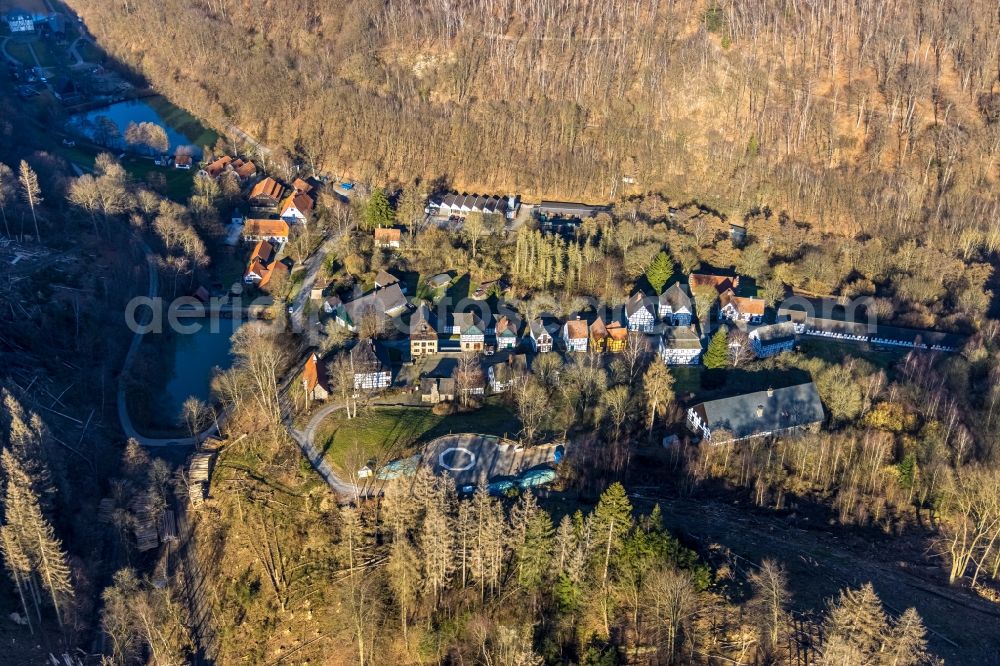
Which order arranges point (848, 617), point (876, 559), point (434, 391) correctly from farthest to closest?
point (434, 391) < point (876, 559) < point (848, 617)

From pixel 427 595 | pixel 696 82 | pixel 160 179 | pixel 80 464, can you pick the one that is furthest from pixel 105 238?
pixel 696 82

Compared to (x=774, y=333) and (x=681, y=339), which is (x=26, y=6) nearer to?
(x=681, y=339)

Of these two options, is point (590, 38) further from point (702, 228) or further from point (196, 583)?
point (196, 583)

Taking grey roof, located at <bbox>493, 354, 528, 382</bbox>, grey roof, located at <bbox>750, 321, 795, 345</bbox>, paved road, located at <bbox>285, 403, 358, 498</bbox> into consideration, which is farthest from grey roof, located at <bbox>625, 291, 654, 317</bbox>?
paved road, located at <bbox>285, 403, 358, 498</bbox>

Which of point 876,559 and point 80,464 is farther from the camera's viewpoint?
point 80,464

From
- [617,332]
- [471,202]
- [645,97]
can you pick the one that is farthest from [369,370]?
[645,97]

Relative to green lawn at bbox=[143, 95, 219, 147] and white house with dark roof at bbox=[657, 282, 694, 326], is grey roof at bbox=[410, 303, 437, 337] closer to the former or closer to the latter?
white house with dark roof at bbox=[657, 282, 694, 326]
